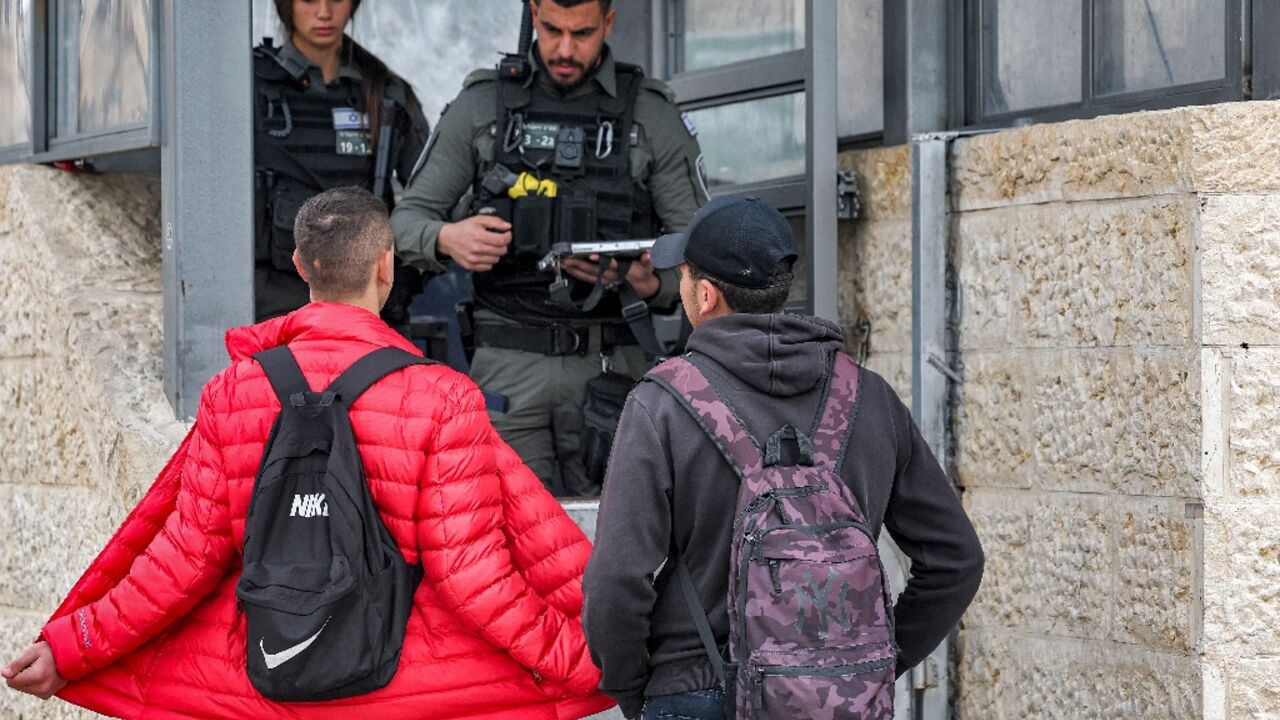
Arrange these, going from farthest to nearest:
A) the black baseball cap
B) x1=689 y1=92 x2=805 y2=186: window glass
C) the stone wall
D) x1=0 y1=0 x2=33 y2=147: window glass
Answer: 1. x1=0 y1=0 x2=33 y2=147: window glass
2. x1=689 y1=92 x2=805 y2=186: window glass
3. the stone wall
4. the black baseball cap

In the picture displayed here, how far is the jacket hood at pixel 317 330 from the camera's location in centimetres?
325

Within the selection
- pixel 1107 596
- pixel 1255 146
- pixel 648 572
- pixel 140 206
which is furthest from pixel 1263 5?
pixel 140 206

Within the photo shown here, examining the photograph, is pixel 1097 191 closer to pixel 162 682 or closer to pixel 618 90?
pixel 618 90

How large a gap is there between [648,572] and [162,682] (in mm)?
1149

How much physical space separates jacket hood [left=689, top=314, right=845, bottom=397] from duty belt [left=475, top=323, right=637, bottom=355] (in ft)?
7.44

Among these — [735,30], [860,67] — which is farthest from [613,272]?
[735,30]

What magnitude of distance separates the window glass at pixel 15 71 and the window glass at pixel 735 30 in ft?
7.46

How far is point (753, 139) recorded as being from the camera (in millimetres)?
5789

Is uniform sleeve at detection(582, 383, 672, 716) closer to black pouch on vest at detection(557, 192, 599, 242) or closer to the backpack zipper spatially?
the backpack zipper

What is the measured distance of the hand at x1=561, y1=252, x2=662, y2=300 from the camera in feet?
15.9

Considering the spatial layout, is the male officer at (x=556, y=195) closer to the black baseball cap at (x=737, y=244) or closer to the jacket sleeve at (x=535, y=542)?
the jacket sleeve at (x=535, y=542)

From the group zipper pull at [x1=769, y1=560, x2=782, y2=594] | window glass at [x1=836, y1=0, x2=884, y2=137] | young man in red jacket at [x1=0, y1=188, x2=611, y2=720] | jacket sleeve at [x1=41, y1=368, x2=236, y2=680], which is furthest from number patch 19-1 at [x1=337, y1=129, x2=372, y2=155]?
zipper pull at [x1=769, y1=560, x2=782, y2=594]

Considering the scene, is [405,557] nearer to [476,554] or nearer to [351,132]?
[476,554]

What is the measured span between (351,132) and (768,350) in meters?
2.88
